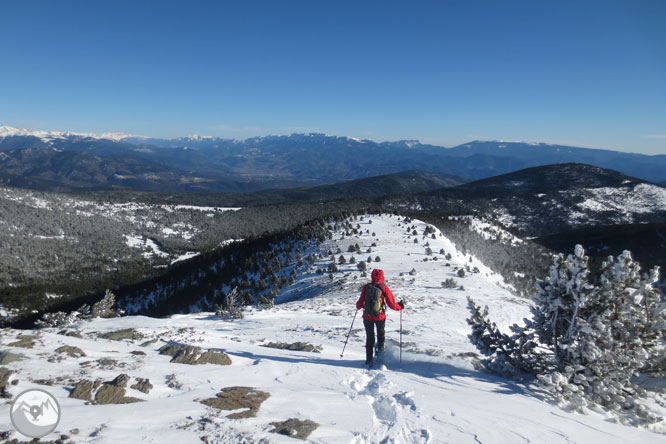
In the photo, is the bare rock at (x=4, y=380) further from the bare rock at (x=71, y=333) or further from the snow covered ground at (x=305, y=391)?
the bare rock at (x=71, y=333)

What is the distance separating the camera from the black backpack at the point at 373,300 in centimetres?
792

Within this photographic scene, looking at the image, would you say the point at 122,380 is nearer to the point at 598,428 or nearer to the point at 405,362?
the point at 405,362

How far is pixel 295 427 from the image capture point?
4.61 m

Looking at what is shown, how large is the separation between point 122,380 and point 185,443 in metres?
2.31

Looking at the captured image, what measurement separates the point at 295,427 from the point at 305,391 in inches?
54.9

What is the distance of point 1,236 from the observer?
213 ft

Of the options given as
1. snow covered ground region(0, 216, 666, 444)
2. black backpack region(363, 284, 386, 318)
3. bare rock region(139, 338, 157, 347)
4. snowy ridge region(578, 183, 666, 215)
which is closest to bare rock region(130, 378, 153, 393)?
snow covered ground region(0, 216, 666, 444)

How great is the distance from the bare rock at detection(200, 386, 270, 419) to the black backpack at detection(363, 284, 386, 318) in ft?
10.4

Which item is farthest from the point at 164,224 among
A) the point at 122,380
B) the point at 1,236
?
the point at 122,380

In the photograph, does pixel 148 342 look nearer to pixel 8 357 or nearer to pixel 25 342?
pixel 25 342

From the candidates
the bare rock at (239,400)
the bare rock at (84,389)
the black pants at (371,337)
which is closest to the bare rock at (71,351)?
the bare rock at (84,389)

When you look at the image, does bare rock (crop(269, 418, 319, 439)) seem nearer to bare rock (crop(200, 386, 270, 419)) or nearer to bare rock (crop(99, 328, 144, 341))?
bare rock (crop(200, 386, 270, 419))

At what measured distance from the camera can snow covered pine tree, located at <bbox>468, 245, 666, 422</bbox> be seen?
6.14 meters

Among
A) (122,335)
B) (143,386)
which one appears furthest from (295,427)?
(122,335)
